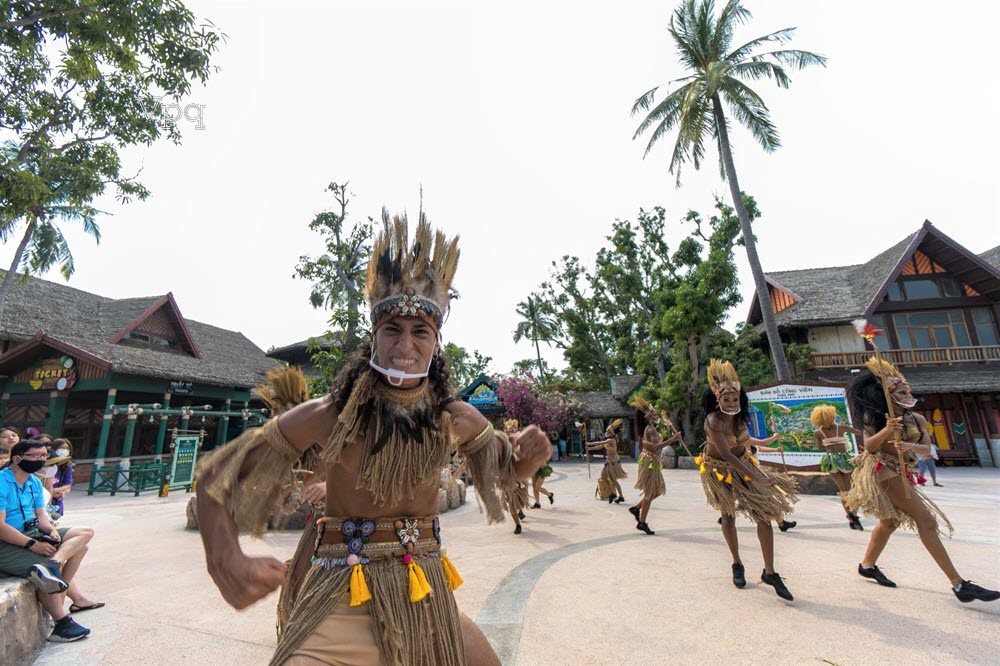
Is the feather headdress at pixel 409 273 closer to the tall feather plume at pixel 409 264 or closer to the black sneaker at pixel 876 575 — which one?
the tall feather plume at pixel 409 264

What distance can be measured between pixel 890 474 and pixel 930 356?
19.8 metres

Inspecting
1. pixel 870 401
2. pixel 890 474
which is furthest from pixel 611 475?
pixel 890 474

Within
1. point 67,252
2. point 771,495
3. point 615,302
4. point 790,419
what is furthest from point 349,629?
point 615,302

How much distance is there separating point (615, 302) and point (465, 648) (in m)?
27.2

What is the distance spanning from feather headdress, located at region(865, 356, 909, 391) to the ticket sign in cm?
1524

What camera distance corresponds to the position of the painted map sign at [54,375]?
14.9m

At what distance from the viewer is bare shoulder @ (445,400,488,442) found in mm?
1953

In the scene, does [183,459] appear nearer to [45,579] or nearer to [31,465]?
[31,465]

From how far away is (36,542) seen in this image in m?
3.41

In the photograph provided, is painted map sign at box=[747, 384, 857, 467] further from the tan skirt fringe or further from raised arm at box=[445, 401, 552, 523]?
the tan skirt fringe

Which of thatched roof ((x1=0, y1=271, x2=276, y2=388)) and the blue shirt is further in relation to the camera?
thatched roof ((x1=0, y1=271, x2=276, y2=388))

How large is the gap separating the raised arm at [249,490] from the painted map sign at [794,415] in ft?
35.3

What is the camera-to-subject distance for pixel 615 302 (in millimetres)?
27781

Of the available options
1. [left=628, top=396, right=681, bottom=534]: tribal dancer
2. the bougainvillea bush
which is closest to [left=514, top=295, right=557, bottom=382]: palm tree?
the bougainvillea bush
